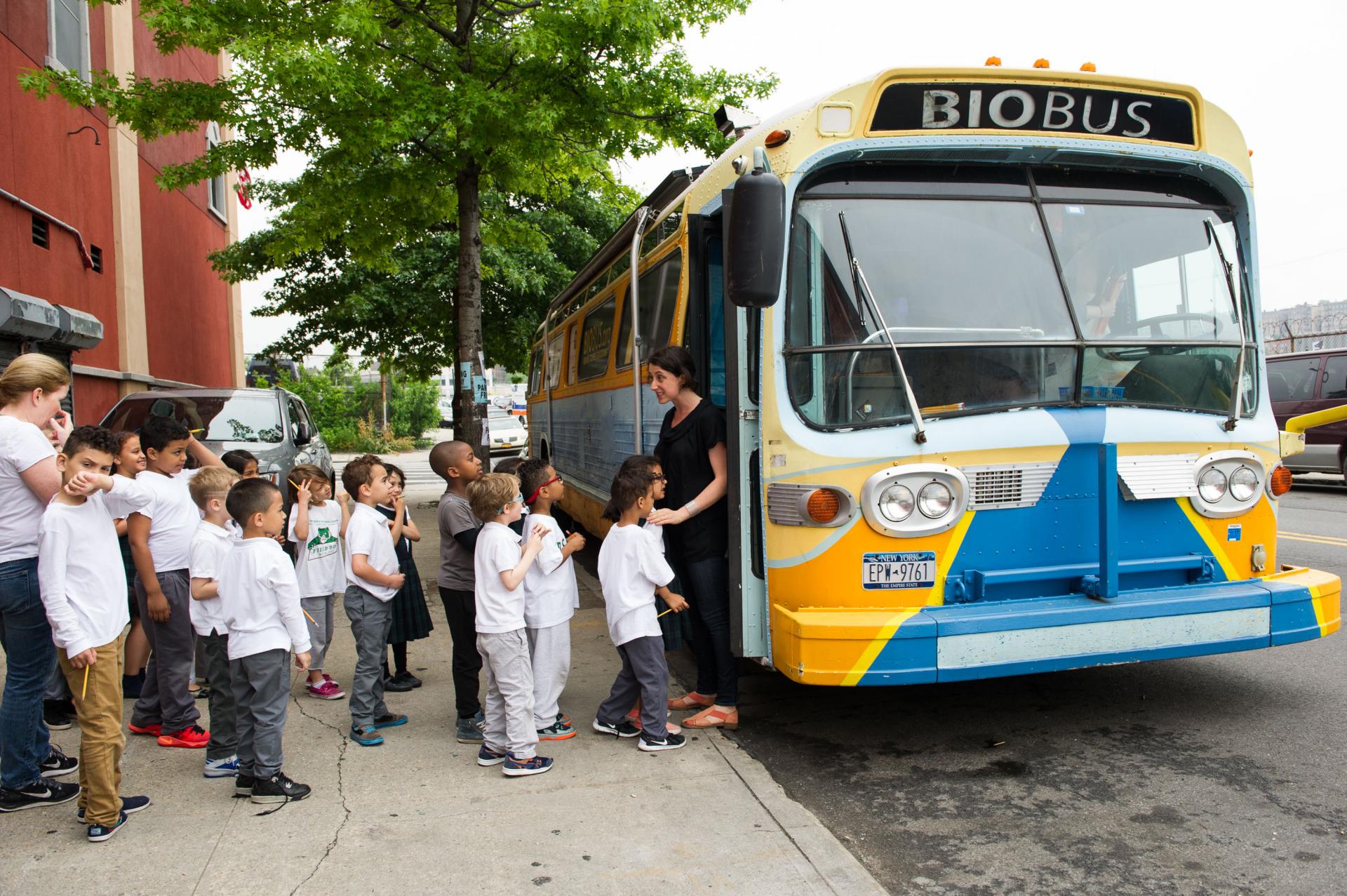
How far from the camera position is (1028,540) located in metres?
4.35

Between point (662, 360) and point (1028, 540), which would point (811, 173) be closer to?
point (662, 360)

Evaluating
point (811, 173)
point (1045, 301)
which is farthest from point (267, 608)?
point (1045, 301)

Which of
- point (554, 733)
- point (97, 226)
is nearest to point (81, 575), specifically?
point (554, 733)

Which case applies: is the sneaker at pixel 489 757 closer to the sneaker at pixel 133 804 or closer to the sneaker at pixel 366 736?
A: the sneaker at pixel 366 736

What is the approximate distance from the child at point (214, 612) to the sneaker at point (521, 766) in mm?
1179

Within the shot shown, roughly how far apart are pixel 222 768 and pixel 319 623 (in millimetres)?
1286

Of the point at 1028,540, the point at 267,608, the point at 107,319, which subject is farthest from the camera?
the point at 107,319

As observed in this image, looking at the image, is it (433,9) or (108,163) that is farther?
(108,163)

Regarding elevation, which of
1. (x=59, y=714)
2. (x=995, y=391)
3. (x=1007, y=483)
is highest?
(x=995, y=391)

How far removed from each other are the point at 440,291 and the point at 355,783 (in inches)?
545

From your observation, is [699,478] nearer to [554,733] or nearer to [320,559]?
[554,733]

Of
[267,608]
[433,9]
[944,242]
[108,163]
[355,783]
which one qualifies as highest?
[433,9]

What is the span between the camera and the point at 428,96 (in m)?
10.3

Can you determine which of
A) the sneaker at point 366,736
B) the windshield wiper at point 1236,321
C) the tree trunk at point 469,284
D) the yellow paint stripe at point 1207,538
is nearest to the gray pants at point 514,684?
the sneaker at point 366,736
